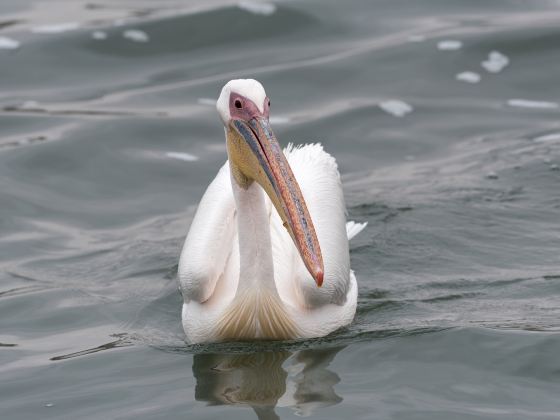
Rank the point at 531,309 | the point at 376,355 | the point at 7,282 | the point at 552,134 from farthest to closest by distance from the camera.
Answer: the point at 552,134 < the point at 7,282 < the point at 531,309 < the point at 376,355

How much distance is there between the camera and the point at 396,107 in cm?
1026

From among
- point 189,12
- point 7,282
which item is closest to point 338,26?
point 189,12

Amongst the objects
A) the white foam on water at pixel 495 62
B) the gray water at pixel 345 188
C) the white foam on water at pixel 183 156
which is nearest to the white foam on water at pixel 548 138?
the gray water at pixel 345 188

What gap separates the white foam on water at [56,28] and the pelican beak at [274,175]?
6.58m

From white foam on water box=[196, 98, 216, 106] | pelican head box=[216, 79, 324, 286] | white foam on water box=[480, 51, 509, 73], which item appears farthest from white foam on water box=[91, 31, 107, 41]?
pelican head box=[216, 79, 324, 286]

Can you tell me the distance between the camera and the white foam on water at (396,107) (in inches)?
400

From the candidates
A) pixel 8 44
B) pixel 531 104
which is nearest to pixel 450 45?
pixel 531 104

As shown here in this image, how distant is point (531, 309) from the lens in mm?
6297

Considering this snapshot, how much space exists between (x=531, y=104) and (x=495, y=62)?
88 cm

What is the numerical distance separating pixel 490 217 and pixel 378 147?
189 centimetres

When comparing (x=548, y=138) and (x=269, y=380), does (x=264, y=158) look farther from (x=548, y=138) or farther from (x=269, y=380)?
(x=548, y=138)

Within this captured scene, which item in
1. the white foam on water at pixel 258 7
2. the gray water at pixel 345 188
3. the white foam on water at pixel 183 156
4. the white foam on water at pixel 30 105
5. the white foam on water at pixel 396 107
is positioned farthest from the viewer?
the white foam on water at pixel 258 7

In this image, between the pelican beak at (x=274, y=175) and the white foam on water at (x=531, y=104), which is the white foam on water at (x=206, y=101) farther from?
the pelican beak at (x=274, y=175)

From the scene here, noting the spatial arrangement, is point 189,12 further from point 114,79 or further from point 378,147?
point 378,147
